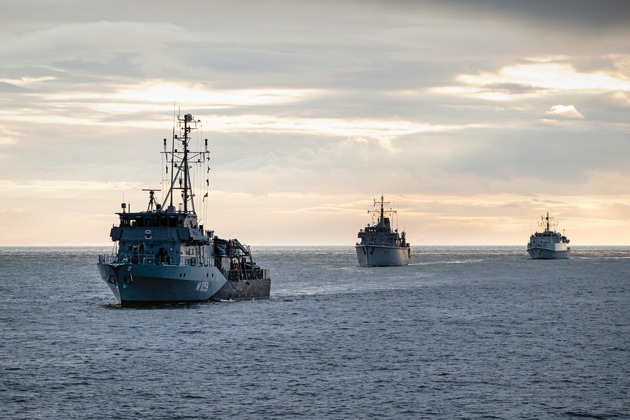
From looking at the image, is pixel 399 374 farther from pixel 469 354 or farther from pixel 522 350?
pixel 522 350

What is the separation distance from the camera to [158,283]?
2879 inches

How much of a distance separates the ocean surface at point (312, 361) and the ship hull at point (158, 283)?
1.31 metres

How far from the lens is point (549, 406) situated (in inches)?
1559

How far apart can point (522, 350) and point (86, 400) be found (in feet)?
95.0

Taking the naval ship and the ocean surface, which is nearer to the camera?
the ocean surface

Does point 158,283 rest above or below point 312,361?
above

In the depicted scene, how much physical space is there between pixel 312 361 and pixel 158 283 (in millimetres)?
25334

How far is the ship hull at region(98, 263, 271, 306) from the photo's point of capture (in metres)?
72.3

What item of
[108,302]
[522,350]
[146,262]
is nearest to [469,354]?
[522,350]

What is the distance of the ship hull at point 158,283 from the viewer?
7231 cm

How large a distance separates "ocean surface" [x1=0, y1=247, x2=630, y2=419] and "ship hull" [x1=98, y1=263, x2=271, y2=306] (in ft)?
4.29

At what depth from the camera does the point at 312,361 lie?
51.4 m

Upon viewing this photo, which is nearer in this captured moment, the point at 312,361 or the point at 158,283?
the point at 312,361

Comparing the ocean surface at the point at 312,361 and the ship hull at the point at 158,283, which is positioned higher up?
the ship hull at the point at 158,283
